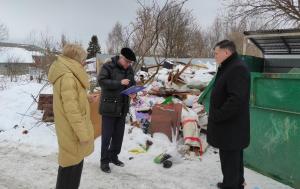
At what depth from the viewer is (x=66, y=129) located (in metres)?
3.34

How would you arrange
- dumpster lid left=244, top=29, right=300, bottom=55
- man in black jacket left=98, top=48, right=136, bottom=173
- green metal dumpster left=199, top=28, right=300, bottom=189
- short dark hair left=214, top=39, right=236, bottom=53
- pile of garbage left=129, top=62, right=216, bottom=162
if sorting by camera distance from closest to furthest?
short dark hair left=214, top=39, right=236, bottom=53 → green metal dumpster left=199, top=28, right=300, bottom=189 → man in black jacket left=98, top=48, right=136, bottom=173 → dumpster lid left=244, top=29, right=300, bottom=55 → pile of garbage left=129, top=62, right=216, bottom=162

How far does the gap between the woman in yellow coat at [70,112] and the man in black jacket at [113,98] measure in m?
1.45

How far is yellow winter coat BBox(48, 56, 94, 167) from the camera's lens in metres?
3.29

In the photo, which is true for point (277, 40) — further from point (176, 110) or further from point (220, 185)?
point (220, 185)

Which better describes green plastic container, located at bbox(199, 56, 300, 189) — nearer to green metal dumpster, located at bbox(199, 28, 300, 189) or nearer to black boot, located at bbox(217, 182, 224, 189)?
green metal dumpster, located at bbox(199, 28, 300, 189)

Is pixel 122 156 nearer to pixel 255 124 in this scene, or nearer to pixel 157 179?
pixel 157 179

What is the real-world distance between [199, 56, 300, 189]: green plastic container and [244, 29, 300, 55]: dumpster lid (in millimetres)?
1103

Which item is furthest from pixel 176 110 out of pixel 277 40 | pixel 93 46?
pixel 93 46

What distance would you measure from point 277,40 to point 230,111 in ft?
9.28

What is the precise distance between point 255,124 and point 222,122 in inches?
49.1

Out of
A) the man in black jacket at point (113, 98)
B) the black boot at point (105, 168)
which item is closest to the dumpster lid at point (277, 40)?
the man in black jacket at point (113, 98)

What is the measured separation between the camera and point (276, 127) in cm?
462

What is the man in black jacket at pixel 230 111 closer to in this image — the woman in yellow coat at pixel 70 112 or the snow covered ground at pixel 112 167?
the snow covered ground at pixel 112 167

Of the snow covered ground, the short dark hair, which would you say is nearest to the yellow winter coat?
the snow covered ground
